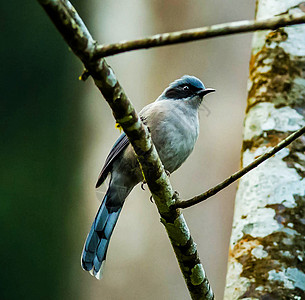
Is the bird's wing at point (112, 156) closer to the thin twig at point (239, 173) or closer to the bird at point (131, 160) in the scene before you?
the bird at point (131, 160)

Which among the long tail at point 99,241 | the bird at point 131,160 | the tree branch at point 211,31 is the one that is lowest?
the tree branch at point 211,31

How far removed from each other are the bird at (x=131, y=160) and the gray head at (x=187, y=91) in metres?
0.17

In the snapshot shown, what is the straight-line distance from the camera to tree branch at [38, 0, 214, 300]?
1942 millimetres

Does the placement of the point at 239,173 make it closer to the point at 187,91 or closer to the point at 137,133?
the point at 137,133

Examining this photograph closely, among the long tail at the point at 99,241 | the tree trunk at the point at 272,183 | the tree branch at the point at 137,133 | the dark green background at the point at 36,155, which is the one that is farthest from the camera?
the dark green background at the point at 36,155

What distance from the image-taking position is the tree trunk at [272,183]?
3.06m

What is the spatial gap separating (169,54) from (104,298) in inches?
145

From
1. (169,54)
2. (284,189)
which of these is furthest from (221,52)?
(284,189)

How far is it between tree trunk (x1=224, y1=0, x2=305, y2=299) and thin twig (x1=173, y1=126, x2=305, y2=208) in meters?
0.62

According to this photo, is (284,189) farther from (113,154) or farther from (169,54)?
(169,54)

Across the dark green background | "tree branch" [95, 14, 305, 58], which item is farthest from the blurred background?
"tree branch" [95, 14, 305, 58]

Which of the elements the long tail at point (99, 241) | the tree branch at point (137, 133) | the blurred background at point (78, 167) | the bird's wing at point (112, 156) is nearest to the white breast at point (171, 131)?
the bird's wing at point (112, 156)

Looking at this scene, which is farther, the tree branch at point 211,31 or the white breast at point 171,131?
the white breast at point 171,131

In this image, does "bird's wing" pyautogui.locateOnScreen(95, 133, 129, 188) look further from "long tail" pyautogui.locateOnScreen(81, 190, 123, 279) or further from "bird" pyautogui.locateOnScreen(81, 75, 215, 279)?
"long tail" pyautogui.locateOnScreen(81, 190, 123, 279)
